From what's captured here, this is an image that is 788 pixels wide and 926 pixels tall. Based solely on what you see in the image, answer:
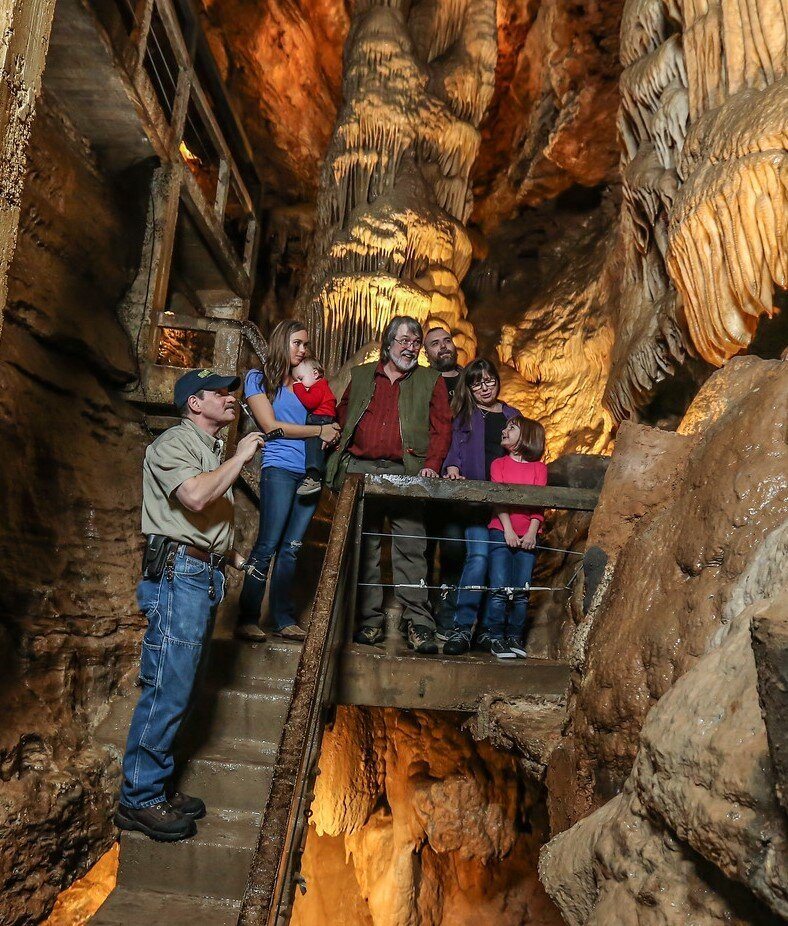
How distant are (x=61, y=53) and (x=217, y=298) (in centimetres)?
542

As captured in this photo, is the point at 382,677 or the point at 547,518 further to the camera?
the point at 547,518

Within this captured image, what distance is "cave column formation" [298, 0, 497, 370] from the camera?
8828mm

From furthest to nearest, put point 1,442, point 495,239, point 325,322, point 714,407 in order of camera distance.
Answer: point 495,239 < point 325,322 < point 1,442 < point 714,407

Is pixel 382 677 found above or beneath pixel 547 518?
beneath

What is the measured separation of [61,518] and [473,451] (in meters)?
2.94

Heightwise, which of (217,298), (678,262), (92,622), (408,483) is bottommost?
(92,622)

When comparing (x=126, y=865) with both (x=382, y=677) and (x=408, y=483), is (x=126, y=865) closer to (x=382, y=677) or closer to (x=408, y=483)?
(x=382, y=677)

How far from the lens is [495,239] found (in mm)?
11977

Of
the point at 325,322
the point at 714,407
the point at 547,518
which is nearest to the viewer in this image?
the point at 714,407

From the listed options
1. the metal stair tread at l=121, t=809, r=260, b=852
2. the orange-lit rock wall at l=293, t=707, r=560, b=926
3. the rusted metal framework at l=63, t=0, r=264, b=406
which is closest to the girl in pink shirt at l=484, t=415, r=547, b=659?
the metal stair tread at l=121, t=809, r=260, b=852

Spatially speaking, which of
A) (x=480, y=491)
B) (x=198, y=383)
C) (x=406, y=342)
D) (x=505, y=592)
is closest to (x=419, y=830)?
(x=505, y=592)

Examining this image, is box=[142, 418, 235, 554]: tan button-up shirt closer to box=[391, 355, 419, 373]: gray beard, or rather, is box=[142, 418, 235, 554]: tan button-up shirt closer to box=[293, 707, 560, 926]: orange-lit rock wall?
box=[391, 355, 419, 373]: gray beard

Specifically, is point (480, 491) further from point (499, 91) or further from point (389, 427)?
point (499, 91)

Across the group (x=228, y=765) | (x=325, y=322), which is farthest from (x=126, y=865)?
(x=325, y=322)
